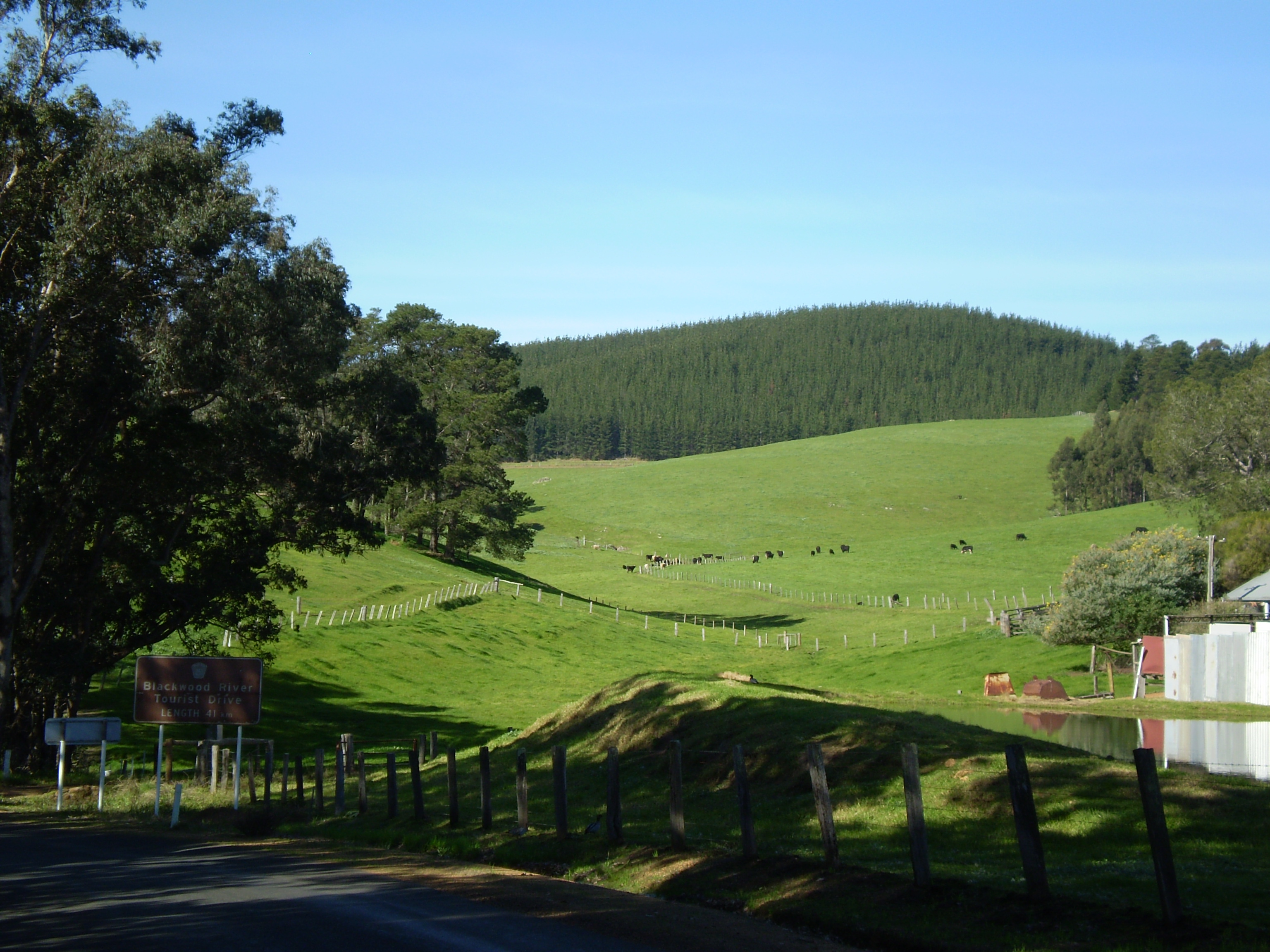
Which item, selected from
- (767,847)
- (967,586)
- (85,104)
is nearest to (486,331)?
(967,586)

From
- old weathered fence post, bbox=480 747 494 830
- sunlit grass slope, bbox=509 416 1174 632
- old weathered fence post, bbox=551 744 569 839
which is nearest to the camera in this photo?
old weathered fence post, bbox=551 744 569 839

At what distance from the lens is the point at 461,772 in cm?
2483

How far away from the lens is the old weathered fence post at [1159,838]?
349 inches

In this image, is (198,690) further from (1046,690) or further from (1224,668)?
(1224,668)

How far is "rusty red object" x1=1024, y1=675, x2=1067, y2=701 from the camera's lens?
42031 millimetres

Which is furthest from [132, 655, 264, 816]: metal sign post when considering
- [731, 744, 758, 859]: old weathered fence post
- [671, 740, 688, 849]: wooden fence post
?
[731, 744, 758, 859]: old weathered fence post

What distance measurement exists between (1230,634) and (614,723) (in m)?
27.9

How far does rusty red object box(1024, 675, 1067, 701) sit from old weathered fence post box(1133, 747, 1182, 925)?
34.9 m

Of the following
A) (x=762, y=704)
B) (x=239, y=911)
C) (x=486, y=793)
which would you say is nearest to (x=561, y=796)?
(x=486, y=793)

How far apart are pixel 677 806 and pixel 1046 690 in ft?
108

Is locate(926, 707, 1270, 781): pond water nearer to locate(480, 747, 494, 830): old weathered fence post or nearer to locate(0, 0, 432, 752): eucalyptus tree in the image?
locate(480, 747, 494, 830): old weathered fence post

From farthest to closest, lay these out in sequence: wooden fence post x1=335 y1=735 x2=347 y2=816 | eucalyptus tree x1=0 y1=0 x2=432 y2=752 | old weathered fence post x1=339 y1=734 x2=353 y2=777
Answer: eucalyptus tree x1=0 y1=0 x2=432 y2=752
old weathered fence post x1=339 y1=734 x2=353 y2=777
wooden fence post x1=335 y1=735 x2=347 y2=816

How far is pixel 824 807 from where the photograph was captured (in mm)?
11633

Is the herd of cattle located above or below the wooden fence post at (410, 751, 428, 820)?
above
